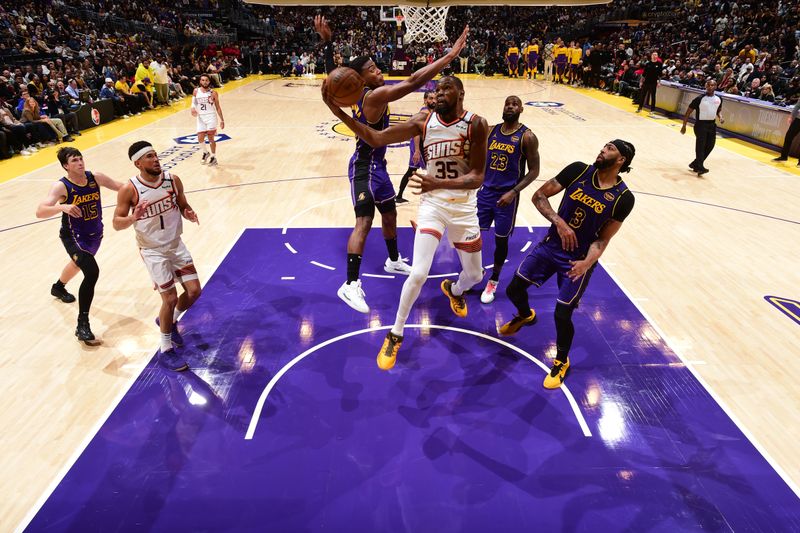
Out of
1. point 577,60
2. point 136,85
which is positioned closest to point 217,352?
point 136,85

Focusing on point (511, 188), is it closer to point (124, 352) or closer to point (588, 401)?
point (588, 401)

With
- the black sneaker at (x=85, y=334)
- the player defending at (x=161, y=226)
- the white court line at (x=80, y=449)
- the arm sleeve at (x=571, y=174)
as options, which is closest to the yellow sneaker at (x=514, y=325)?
the arm sleeve at (x=571, y=174)

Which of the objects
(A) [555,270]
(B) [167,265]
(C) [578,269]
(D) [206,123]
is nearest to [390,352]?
(A) [555,270]

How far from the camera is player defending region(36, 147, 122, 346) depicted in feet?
15.3

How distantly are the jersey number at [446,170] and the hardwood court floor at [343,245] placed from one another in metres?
2.09

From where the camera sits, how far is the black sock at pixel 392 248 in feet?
20.2

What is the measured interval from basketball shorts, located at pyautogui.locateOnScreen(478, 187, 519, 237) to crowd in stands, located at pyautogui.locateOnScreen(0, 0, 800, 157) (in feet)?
35.8

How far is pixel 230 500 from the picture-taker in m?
3.35

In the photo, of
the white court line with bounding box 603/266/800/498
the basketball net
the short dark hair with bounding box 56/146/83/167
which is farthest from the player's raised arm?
the basketball net

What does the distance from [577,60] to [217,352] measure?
23490 millimetres

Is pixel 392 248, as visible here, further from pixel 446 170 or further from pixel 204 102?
pixel 204 102

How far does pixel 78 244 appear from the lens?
16.1 ft

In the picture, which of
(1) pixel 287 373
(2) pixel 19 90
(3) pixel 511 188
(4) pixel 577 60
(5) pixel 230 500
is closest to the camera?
(5) pixel 230 500

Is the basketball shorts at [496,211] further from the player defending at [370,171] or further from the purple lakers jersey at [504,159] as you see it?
the player defending at [370,171]
